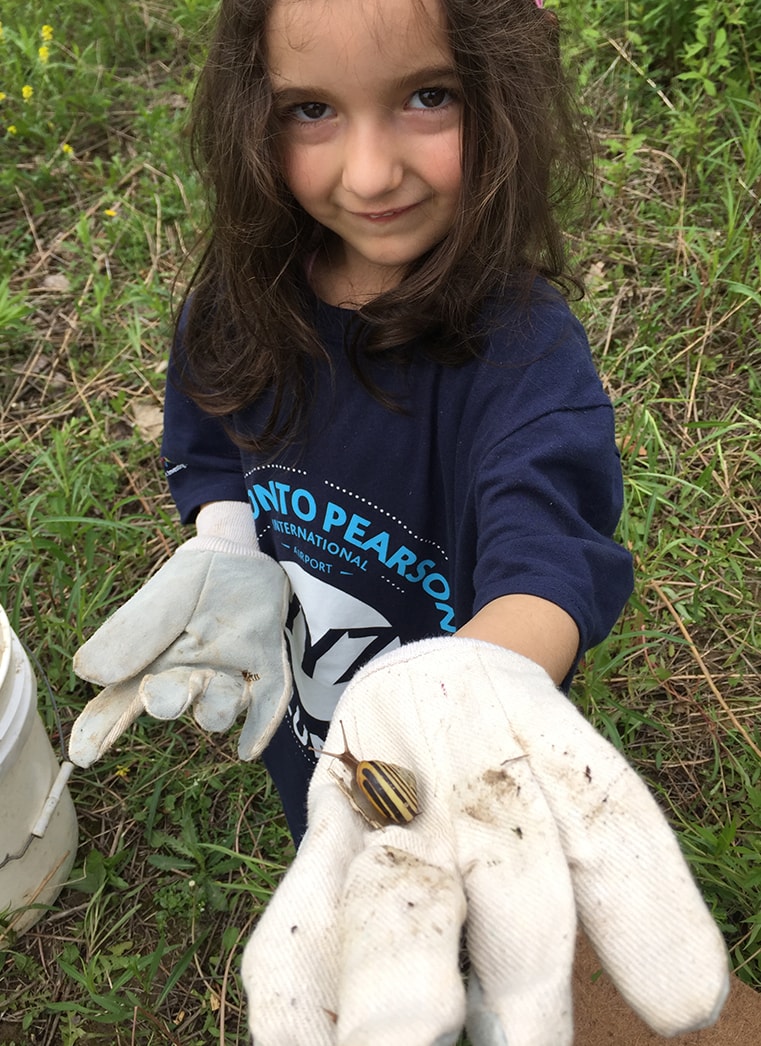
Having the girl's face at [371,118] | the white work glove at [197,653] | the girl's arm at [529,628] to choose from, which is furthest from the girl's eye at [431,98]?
the white work glove at [197,653]

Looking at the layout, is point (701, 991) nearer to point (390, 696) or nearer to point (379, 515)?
point (390, 696)

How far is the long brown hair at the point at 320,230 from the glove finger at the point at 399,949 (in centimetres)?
79

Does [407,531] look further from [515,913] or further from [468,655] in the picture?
[515,913]

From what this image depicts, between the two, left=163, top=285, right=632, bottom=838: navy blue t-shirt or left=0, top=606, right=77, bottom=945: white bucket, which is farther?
left=0, top=606, right=77, bottom=945: white bucket

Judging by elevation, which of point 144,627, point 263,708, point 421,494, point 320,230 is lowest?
point 263,708

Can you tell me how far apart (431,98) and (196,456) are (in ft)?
2.94

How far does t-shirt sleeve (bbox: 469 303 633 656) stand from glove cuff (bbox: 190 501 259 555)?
642mm

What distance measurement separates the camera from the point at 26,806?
Result: 6.56ft

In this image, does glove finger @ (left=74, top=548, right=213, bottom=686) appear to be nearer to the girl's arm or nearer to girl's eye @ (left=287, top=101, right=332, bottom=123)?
the girl's arm

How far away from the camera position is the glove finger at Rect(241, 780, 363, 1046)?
830 mm

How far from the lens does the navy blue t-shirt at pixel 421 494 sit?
1.22 metres

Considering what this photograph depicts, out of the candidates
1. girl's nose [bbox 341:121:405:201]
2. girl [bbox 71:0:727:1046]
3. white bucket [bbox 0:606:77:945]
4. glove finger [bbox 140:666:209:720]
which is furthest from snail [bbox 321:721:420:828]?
white bucket [bbox 0:606:77:945]

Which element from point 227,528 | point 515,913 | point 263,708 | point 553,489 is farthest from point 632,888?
point 227,528

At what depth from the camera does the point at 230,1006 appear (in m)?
1.99
